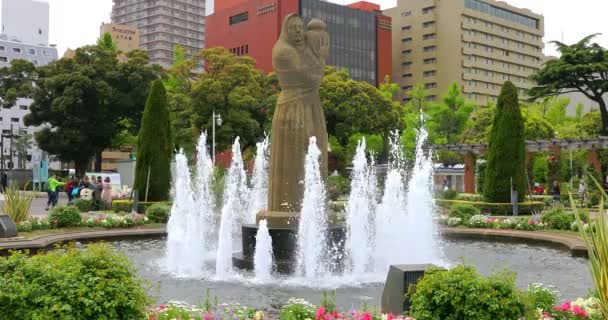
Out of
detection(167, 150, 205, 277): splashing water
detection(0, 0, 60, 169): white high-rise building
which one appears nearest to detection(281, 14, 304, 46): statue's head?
A: detection(167, 150, 205, 277): splashing water

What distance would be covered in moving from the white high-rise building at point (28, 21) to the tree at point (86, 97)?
8262 centimetres

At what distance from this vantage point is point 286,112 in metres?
12.4

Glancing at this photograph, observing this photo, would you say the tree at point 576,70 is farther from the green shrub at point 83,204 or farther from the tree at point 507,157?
the green shrub at point 83,204

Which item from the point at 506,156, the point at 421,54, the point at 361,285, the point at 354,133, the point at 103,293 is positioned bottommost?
the point at 361,285

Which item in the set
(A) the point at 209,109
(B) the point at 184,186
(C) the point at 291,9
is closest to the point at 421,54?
(C) the point at 291,9

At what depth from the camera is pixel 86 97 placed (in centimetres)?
4181

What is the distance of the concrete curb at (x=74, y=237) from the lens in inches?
518

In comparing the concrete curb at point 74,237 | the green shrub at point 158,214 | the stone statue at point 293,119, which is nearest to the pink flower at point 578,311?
the stone statue at point 293,119

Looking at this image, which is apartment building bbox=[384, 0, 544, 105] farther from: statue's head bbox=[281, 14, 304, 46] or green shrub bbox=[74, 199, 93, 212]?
statue's head bbox=[281, 14, 304, 46]

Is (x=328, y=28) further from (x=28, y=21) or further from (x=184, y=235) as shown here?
(x=184, y=235)

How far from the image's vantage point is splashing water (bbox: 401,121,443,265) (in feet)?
45.6

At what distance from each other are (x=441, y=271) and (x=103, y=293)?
9.52ft

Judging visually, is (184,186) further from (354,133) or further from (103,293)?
(354,133)

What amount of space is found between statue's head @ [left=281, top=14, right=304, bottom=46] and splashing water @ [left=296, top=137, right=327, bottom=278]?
1.98 m
